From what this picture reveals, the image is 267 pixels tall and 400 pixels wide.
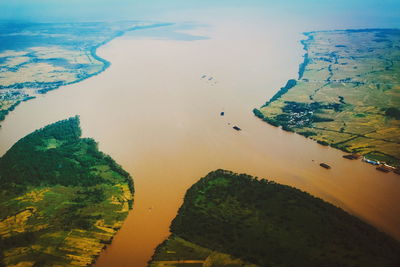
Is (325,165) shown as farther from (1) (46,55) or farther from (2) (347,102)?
(1) (46,55)

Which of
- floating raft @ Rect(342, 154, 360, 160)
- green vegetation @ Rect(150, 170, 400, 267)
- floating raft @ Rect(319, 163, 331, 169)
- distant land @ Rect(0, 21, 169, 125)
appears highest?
distant land @ Rect(0, 21, 169, 125)

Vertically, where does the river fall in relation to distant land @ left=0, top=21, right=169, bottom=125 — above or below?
below

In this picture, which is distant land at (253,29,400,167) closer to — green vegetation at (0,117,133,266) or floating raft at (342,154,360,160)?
floating raft at (342,154,360,160)

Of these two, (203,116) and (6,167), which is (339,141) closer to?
(203,116)

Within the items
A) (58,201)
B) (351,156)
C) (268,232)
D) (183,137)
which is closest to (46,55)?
(183,137)

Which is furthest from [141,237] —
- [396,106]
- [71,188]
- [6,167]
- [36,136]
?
[396,106]

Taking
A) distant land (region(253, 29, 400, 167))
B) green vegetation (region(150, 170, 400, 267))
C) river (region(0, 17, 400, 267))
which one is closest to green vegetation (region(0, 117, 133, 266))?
river (region(0, 17, 400, 267))
